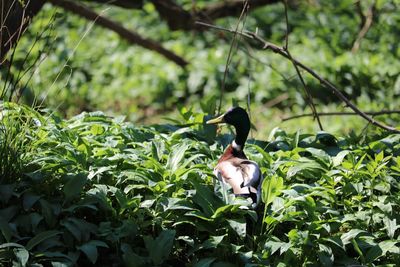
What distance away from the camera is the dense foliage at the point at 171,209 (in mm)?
4434

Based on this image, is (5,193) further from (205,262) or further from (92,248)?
(205,262)

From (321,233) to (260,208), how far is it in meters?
0.38

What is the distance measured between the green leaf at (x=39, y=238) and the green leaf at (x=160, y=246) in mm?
480

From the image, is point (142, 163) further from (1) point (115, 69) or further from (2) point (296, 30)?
(2) point (296, 30)

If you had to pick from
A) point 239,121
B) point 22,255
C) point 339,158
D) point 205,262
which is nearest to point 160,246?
point 205,262

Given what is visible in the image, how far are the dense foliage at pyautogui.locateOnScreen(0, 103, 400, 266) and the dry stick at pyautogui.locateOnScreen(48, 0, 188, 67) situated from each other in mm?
2423

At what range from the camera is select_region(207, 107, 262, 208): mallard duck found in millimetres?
4758

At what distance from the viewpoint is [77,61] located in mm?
12484

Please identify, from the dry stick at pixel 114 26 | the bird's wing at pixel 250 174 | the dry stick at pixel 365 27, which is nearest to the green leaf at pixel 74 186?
the bird's wing at pixel 250 174

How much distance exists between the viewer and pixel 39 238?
14.2ft

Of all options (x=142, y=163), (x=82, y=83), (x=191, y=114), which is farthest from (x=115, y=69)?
(x=142, y=163)

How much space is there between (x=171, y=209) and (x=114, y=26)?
481 cm

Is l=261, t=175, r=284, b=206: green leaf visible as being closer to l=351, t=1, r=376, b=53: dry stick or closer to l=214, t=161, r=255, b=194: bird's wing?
l=214, t=161, r=255, b=194: bird's wing

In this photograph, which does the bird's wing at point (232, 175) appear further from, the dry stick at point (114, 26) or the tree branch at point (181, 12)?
the tree branch at point (181, 12)
